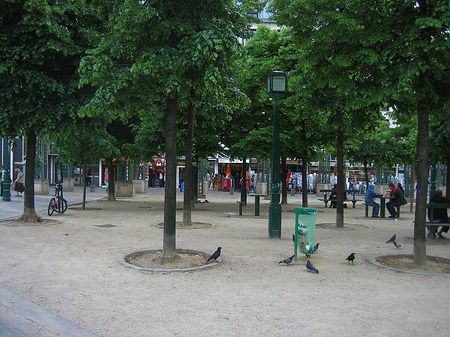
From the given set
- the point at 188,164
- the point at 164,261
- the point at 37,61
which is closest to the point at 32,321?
the point at 164,261

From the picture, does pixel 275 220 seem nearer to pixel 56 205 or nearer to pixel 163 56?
pixel 163 56

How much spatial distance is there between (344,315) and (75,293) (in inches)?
141

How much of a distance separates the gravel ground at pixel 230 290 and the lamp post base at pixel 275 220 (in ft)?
1.88

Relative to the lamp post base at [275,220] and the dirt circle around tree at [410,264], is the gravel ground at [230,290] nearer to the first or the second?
the dirt circle around tree at [410,264]

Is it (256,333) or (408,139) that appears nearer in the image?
(256,333)

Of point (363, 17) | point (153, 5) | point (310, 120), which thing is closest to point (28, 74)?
point (153, 5)

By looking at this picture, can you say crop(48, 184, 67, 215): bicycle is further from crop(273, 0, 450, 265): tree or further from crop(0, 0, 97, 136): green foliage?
crop(273, 0, 450, 265): tree

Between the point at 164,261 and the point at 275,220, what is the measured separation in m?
4.16

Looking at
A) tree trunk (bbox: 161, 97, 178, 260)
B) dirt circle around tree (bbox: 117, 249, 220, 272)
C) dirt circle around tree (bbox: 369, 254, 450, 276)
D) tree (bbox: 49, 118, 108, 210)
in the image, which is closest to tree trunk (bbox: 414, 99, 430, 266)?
dirt circle around tree (bbox: 369, 254, 450, 276)

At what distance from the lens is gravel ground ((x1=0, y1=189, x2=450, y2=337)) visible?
4910mm

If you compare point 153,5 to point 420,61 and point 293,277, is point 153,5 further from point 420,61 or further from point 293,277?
point 293,277

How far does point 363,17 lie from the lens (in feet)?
28.1

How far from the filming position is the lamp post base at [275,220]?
1123cm

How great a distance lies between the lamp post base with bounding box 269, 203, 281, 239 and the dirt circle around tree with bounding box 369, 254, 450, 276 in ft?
9.58
